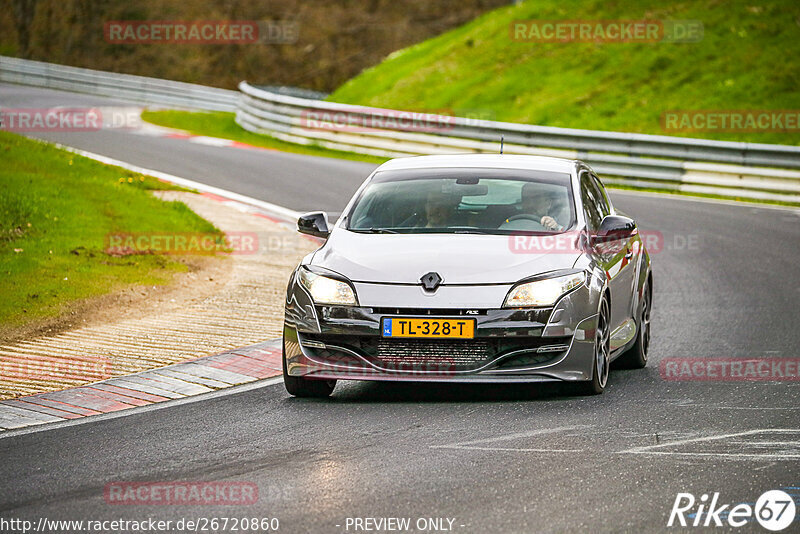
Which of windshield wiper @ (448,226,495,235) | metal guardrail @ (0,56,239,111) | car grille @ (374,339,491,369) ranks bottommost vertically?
car grille @ (374,339,491,369)

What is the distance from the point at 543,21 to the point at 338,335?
2978cm

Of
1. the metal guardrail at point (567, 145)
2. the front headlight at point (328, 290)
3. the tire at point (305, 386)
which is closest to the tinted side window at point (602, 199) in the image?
the front headlight at point (328, 290)

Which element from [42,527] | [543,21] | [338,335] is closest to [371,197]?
[338,335]

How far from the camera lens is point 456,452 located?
23.0ft

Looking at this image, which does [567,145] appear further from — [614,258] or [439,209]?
[439,209]

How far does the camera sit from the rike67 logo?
5.70 meters

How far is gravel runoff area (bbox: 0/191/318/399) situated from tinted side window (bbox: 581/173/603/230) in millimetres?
2932

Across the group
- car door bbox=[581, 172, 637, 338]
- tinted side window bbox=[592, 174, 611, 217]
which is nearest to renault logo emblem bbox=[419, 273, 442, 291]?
car door bbox=[581, 172, 637, 338]

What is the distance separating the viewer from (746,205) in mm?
22125

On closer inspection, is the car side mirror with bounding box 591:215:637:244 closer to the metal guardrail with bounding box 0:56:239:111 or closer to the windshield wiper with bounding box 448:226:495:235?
the windshield wiper with bounding box 448:226:495:235

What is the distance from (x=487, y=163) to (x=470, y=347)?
2063 mm

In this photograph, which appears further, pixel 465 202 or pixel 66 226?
pixel 66 226

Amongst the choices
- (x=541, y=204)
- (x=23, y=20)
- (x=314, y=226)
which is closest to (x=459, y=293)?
(x=541, y=204)

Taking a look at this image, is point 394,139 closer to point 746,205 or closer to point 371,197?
point 746,205
